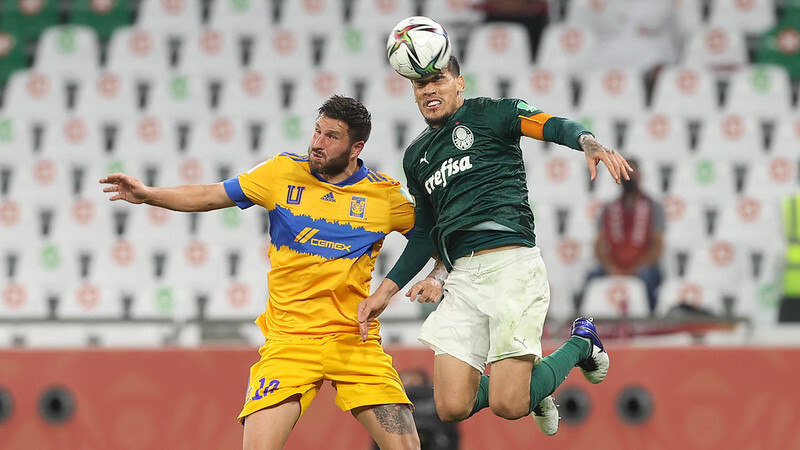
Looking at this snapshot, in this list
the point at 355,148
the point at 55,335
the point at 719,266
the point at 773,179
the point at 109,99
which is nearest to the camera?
the point at 355,148

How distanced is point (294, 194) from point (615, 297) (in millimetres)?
3768

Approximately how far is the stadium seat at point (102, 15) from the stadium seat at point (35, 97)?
806 millimetres

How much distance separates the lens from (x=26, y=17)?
11539mm

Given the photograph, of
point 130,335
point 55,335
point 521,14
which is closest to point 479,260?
point 130,335

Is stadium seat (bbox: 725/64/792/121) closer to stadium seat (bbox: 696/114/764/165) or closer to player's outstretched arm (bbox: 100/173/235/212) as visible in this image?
stadium seat (bbox: 696/114/764/165)

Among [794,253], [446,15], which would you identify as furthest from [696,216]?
[446,15]

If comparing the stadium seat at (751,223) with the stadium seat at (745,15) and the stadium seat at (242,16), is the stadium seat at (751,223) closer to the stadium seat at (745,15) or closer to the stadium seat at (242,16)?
the stadium seat at (745,15)

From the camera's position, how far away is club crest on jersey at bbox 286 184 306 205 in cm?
555

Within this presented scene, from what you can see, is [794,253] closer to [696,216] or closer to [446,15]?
[696,216]

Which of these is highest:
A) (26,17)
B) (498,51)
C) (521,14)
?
(521,14)

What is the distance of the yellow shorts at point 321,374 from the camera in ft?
17.4

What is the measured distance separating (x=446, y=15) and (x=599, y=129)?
205 centimetres

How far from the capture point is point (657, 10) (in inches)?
419

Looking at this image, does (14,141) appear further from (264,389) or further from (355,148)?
(264,389)
